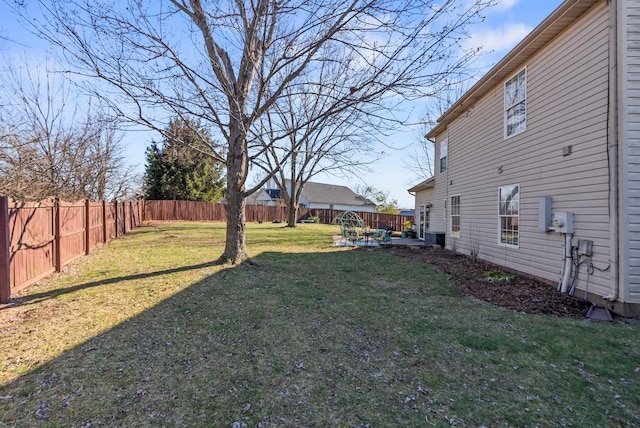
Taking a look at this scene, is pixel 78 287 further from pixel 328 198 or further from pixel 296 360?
pixel 328 198

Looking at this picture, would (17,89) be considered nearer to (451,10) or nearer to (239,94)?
(239,94)

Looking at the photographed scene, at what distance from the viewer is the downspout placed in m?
4.68

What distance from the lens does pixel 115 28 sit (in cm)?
526

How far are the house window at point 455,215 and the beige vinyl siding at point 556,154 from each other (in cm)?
182

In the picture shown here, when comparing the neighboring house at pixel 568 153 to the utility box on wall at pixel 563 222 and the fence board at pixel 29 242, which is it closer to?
the utility box on wall at pixel 563 222

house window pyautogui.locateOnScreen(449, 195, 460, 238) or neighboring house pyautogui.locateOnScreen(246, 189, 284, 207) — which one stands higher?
neighboring house pyautogui.locateOnScreen(246, 189, 284, 207)

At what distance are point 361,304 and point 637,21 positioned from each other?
5.88 metres

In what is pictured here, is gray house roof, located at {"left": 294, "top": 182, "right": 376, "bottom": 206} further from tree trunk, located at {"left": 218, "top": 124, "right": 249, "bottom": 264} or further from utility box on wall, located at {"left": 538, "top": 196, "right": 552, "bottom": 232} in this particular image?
utility box on wall, located at {"left": 538, "top": 196, "right": 552, "bottom": 232}

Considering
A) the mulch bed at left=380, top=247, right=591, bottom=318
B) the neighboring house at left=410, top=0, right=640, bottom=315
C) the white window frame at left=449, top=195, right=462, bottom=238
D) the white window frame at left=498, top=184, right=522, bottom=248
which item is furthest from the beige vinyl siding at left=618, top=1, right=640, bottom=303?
the white window frame at left=449, top=195, right=462, bottom=238

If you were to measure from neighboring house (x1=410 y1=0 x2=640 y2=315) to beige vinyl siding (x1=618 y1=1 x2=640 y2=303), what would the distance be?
0.01 m

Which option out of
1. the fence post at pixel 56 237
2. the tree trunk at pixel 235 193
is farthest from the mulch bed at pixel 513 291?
the fence post at pixel 56 237

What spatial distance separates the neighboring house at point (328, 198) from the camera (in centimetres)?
4612

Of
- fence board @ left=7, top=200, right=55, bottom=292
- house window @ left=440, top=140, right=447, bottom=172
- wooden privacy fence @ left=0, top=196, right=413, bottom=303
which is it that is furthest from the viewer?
house window @ left=440, top=140, right=447, bottom=172

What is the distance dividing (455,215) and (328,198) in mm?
36481
